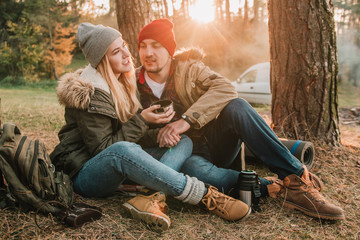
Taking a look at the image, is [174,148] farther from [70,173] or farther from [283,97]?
[283,97]

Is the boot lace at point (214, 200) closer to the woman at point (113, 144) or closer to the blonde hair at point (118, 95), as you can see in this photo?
the woman at point (113, 144)

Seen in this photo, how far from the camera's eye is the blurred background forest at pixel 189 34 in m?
20.9

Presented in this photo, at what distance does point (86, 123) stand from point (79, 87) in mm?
273

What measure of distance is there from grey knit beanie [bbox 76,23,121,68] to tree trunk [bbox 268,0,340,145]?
2.07m

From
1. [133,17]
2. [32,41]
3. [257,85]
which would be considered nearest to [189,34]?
[32,41]

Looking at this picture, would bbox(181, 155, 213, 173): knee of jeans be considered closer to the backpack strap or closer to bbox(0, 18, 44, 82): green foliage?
the backpack strap

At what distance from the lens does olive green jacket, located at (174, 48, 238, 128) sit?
2342 millimetres

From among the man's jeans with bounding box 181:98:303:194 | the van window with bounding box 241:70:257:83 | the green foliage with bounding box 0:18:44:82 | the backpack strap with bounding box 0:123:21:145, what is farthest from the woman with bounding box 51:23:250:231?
the green foliage with bounding box 0:18:44:82

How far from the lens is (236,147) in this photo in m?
2.43

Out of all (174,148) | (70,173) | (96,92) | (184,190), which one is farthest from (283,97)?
(70,173)

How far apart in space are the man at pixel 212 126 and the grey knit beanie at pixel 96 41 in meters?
0.43

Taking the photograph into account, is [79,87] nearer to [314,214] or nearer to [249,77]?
[314,214]

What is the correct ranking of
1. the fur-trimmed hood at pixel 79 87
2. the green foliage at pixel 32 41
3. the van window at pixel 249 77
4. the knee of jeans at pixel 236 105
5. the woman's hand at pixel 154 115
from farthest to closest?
the green foliage at pixel 32 41 → the van window at pixel 249 77 → the knee of jeans at pixel 236 105 → the woman's hand at pixel 154 115 → the fur-trimmed hood at pixel 79 87

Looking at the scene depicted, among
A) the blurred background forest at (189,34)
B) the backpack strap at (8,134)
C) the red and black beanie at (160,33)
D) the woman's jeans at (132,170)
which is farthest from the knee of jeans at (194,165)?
the blurred background forest at (189,34)
